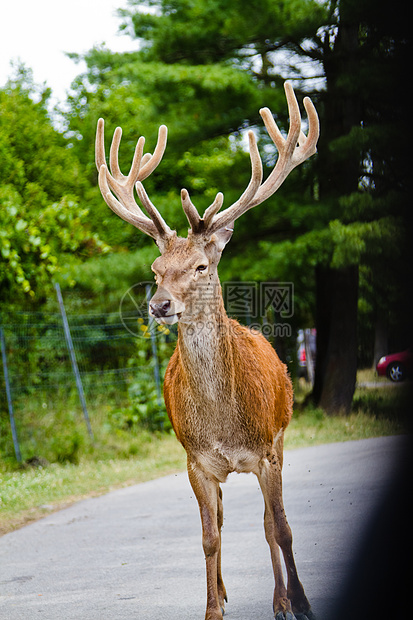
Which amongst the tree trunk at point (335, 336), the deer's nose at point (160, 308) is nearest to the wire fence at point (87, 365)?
the tree trunk at point (335, 336)

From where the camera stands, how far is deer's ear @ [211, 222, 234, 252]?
163 inches

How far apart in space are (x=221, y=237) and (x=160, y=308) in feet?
2.52

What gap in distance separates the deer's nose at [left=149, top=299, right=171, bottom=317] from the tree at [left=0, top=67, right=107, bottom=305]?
6.71m

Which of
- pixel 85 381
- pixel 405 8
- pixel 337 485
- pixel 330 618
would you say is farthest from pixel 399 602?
pixel 85 381

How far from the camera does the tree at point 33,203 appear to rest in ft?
34.6

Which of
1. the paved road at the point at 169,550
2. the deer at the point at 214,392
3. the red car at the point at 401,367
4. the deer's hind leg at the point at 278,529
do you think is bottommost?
the paved road at the point at 169,550

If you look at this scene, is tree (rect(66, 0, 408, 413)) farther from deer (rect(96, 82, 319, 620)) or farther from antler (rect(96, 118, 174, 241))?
deer (rect(96, 82, 319, 620))

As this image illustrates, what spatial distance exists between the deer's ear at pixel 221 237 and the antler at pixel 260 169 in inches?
1.2

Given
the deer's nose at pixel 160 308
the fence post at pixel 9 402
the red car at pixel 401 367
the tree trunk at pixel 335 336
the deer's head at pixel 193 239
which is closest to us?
the red car at pixel 401 367

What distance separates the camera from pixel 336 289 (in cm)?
1274

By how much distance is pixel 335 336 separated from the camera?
494 inches

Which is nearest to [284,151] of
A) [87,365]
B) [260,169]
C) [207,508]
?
[260,169]

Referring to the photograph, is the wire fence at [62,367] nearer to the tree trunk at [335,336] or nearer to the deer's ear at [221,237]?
the tree trunk at [335,336]

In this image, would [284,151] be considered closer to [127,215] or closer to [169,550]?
[127,215]
